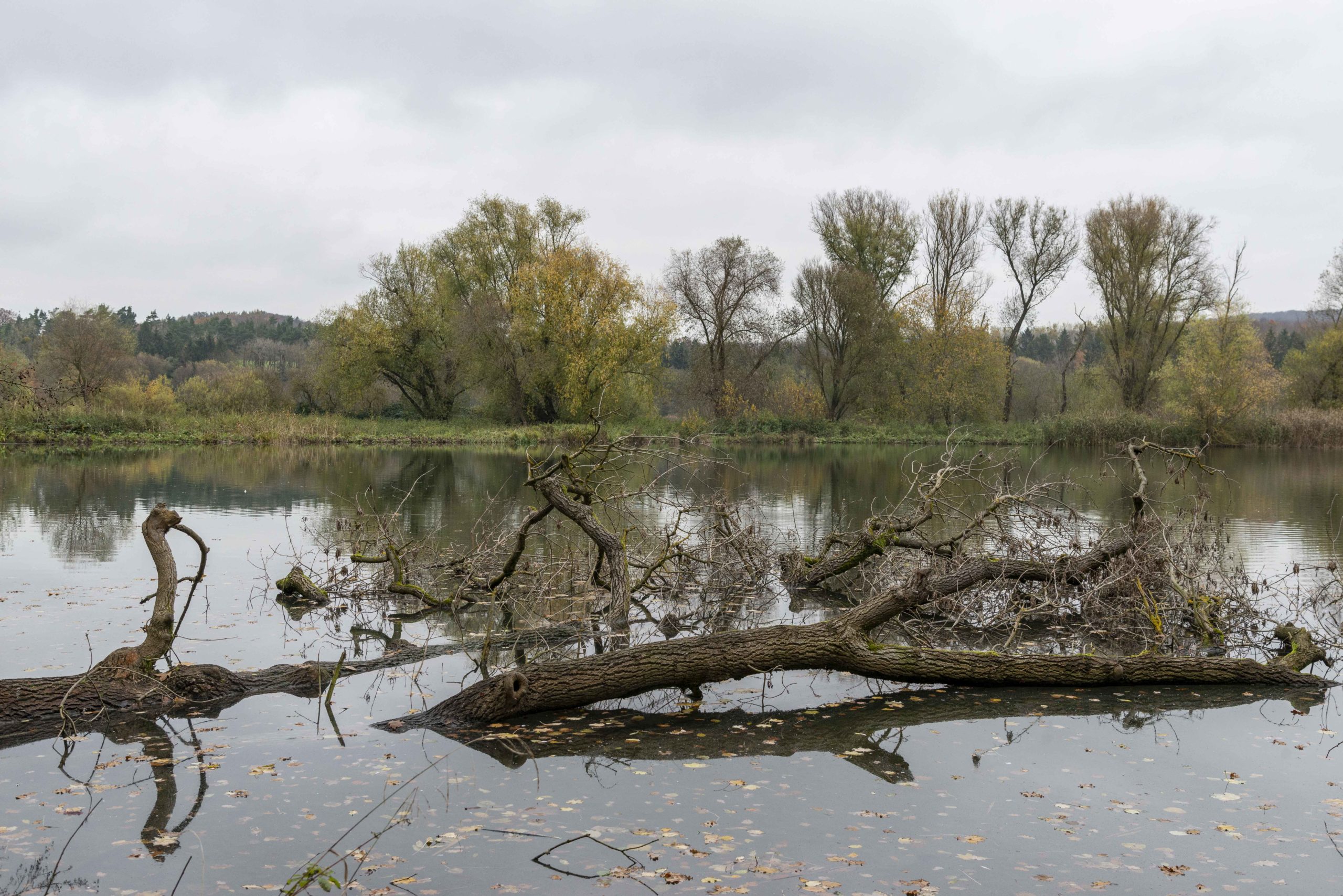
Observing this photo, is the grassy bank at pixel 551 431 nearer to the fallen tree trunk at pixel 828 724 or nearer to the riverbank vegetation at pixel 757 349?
the riverbank vegetation at pixel 757 349

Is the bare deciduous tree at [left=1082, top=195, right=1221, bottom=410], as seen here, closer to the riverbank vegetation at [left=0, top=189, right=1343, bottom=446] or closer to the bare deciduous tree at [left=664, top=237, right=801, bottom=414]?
the riverbank vegetation at [left=0, top=189, right=1343, bottom=446]

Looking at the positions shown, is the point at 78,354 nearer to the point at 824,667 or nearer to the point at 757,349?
the point at 757,349

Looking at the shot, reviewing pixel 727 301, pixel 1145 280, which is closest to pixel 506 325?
pixel 727 301

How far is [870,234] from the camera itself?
51.1 metres

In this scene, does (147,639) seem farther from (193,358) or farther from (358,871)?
(193,358)

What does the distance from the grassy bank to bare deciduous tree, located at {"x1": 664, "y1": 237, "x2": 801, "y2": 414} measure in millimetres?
3818

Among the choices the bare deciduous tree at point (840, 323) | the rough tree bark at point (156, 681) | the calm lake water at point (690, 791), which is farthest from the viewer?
the bare deciduous tree at point (840, 323)

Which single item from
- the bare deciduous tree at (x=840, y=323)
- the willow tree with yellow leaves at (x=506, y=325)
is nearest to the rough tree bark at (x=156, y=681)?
the willow tree with yellow leaves at (x=506, y=325)

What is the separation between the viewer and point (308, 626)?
9.62m

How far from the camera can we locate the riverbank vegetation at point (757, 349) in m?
45.0

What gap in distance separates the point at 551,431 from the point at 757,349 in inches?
480

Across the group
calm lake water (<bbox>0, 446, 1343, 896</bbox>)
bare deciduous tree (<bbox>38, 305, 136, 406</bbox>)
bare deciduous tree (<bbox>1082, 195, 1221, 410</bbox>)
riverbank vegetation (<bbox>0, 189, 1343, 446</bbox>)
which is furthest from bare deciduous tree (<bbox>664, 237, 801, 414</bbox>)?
calm lake water (<bbox>0, 446, 1343, 896</bbox>)

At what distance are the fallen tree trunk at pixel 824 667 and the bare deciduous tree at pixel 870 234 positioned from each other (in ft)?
148

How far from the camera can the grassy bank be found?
137 ft
